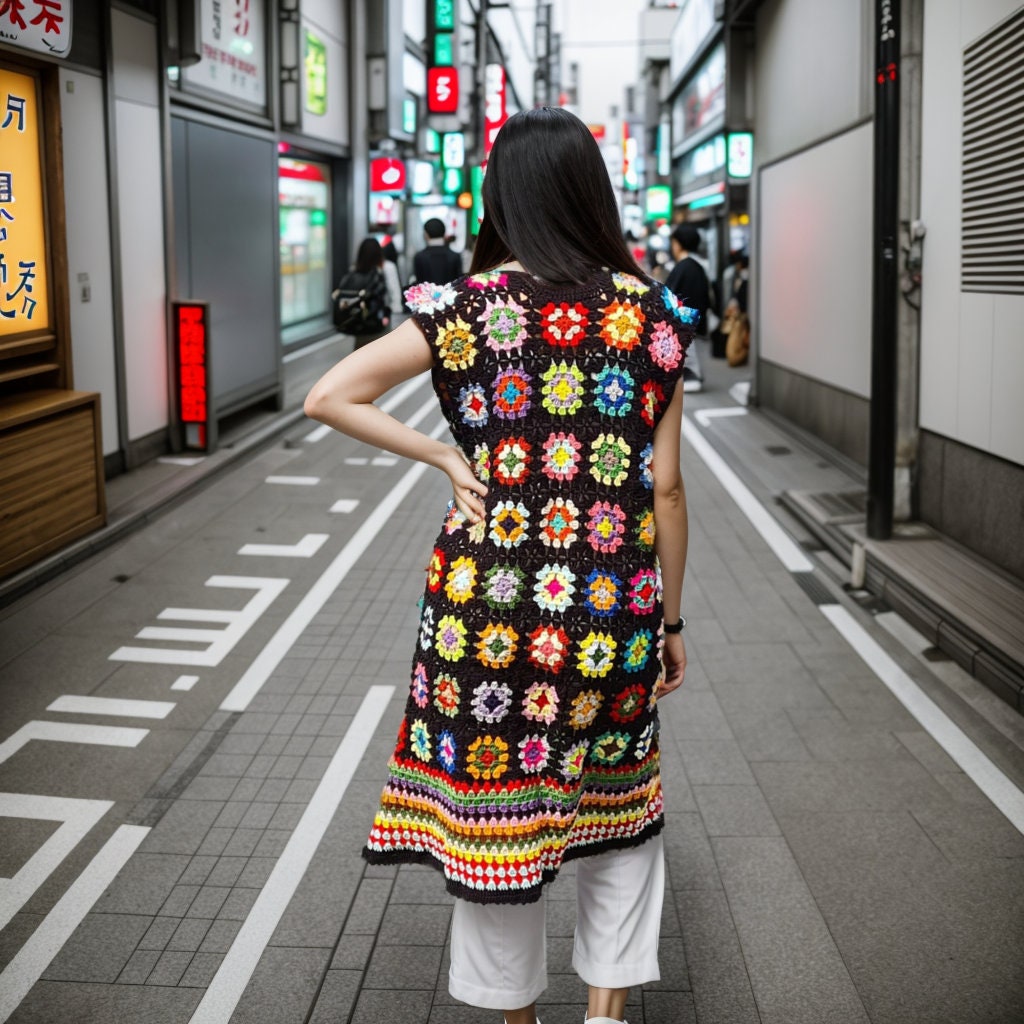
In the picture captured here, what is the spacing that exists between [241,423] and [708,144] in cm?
1799

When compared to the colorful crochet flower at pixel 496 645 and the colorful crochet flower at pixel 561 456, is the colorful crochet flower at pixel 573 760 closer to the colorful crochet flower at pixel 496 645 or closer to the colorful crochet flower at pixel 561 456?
the colorful crochet flower at pixel 496 645

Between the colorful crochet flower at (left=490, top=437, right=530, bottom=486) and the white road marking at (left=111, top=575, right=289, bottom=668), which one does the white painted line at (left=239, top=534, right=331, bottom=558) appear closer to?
the white road marking at (left=111, top=575, right=289, bottom=668)

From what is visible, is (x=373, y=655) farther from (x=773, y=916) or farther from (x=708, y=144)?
(x=708, y=144)

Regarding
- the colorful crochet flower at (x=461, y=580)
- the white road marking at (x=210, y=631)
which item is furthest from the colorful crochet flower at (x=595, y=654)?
the white road marking at (x=210, y=631)

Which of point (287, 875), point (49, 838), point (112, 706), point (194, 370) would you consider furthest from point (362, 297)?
point (287, 875)

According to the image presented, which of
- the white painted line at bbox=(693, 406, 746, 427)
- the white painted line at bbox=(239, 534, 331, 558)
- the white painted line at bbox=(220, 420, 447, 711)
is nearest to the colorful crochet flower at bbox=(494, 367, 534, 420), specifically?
the white painted line at bbox=(220, 420, 447, 711)

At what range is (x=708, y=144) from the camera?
28.4m

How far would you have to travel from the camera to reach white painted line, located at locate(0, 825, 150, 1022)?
11.2ft

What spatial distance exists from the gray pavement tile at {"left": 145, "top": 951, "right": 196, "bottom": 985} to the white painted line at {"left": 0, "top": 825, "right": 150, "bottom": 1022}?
314 millimetres

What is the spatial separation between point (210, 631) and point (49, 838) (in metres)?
2.44

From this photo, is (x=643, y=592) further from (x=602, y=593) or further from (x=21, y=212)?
(x=21, y=212)

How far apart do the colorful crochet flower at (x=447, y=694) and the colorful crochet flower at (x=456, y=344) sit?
621 millimetres

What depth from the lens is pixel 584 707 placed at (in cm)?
252

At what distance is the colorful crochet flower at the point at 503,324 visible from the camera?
7.83ft
